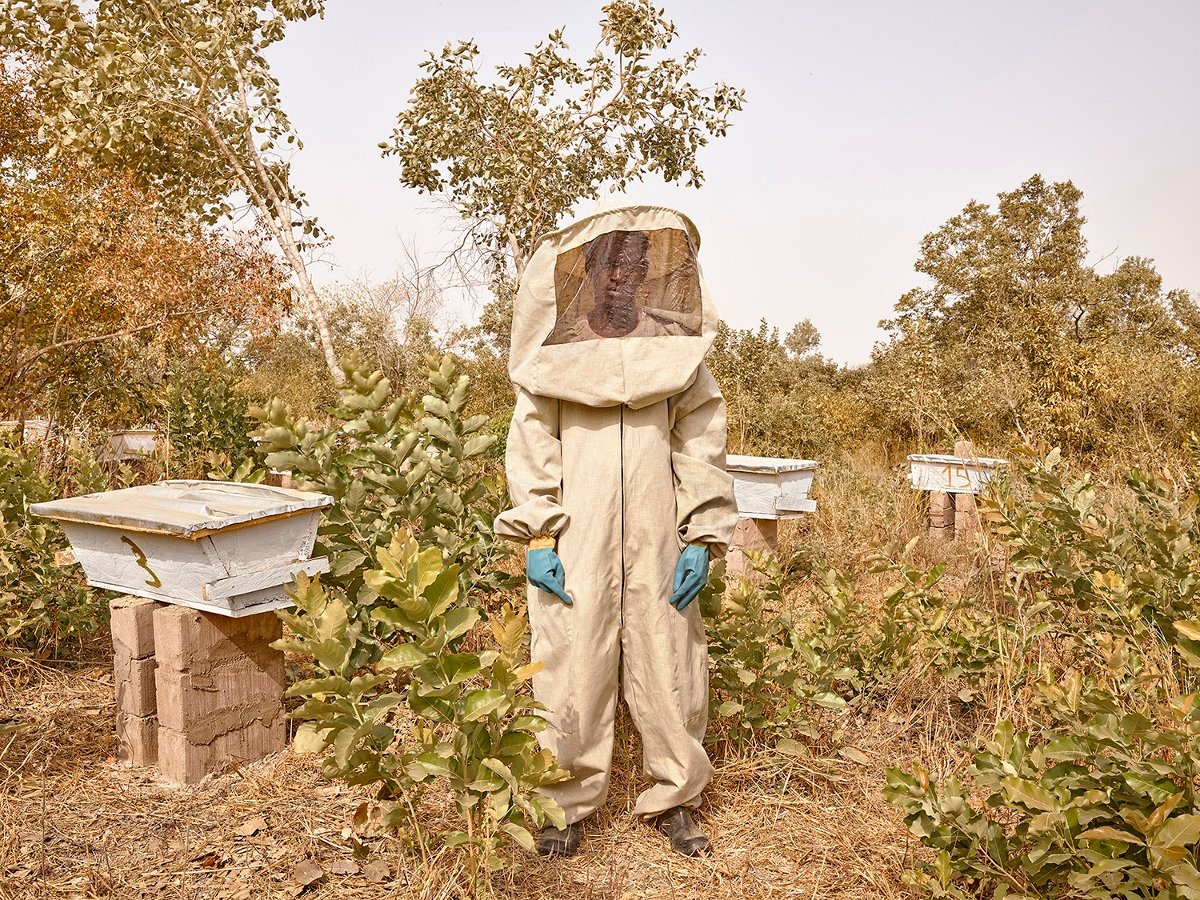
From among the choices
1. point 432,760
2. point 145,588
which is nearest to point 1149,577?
point 432,760

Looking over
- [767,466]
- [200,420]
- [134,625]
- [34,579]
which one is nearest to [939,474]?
[767,466]

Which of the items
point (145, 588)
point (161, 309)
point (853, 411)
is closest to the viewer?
point (145, 588)

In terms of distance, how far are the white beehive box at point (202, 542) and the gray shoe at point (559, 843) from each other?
3.99 feet

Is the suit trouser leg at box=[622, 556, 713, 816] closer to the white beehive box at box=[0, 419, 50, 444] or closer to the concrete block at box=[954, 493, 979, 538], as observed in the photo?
the concrete block at box=[954, 493, 979, 538]

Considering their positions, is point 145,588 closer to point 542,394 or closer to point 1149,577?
point 542,394

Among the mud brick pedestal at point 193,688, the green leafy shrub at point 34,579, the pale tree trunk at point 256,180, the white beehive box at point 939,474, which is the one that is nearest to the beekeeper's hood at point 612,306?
the mud brick pedestal at point 193,688

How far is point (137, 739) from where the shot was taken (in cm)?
296

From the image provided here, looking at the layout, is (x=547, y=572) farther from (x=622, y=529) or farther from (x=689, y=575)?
(x=689, y=575)

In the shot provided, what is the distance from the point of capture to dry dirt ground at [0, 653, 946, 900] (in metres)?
2.24

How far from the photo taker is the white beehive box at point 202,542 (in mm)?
2662

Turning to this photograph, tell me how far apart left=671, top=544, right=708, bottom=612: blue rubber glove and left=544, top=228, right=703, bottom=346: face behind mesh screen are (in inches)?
27.3

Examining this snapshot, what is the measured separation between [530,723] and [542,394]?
100 cm

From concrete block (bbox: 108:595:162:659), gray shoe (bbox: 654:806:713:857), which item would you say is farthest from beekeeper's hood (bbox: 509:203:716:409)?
concrete block (bbox: 108:595:162:659)

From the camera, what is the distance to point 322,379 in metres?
17.2
